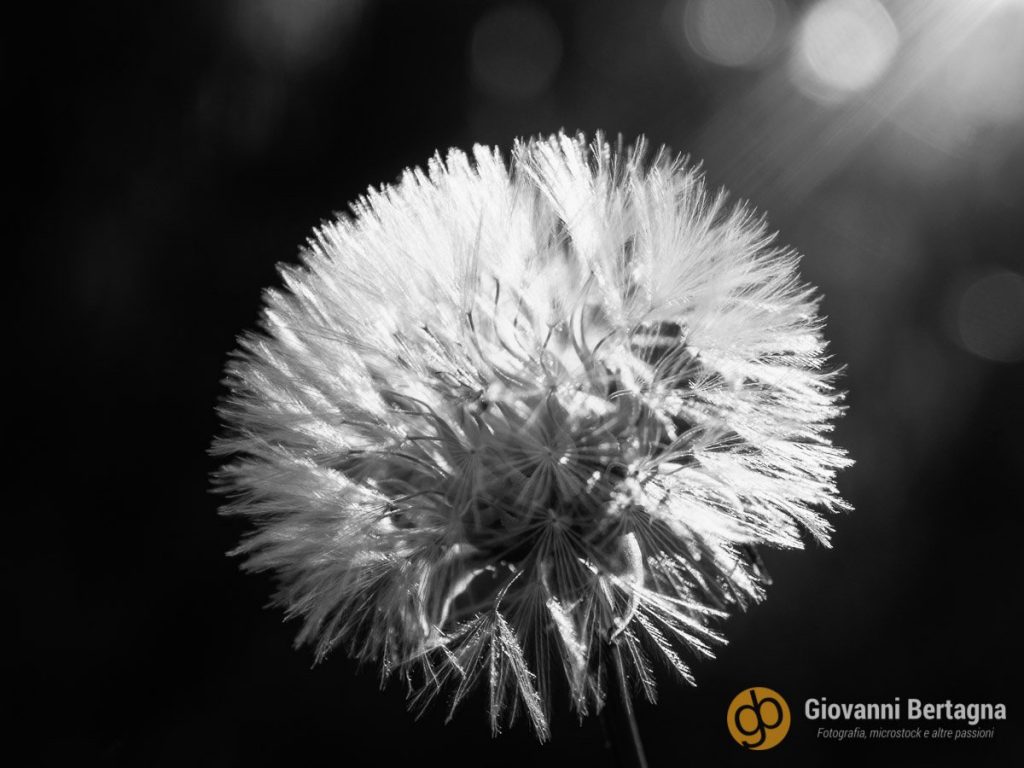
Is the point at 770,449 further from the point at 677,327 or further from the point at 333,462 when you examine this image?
the point at 333,462

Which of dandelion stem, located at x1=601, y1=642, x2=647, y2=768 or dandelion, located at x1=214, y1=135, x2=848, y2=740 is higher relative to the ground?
dandelion, located at x1=214, y1=135, x2=848, y2=740

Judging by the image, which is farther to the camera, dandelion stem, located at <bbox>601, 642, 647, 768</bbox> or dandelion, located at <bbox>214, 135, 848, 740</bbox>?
dandelion, located at <bbox>214, 135, 848, 740</bbox>

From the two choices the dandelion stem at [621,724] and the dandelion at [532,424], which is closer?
the dandelion stem at [621,724]

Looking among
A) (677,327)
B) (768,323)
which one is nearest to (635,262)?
(677,327)

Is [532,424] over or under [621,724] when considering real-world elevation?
over
